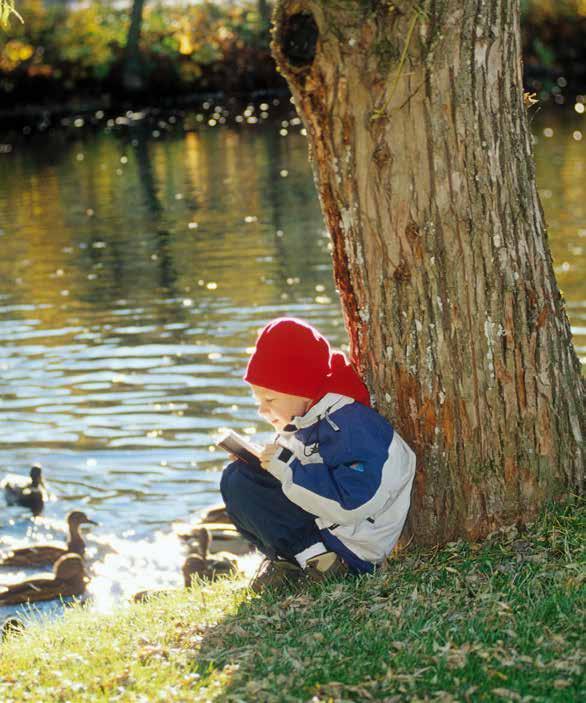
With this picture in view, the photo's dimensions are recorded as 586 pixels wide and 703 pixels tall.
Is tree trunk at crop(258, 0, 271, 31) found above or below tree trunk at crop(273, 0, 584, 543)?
above

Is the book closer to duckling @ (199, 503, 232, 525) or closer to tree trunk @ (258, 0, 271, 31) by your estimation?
duckling @ (199, 503, 232, 525)

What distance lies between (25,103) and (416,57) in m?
35.4

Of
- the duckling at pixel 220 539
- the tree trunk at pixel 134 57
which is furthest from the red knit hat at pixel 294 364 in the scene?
the tree trunk at pixel 134 57

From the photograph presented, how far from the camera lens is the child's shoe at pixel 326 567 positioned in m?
5.27

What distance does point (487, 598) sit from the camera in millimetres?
4727

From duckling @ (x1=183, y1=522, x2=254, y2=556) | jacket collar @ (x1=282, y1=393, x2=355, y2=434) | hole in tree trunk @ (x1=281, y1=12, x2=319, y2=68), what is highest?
hole in tree trunk @ (x1=281, y1=12, x2=319, y2=68)

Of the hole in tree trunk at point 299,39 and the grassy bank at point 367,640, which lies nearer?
the grassy bank at point 367,640

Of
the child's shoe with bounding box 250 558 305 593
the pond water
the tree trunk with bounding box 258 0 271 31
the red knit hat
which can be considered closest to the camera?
the red knit hat

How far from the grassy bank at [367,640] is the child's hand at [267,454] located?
22.5 inches

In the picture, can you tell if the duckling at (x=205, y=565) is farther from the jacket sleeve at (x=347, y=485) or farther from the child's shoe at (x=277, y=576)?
the jacket sleeve at (x=347, y=485)

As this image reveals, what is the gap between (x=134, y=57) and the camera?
127 ft

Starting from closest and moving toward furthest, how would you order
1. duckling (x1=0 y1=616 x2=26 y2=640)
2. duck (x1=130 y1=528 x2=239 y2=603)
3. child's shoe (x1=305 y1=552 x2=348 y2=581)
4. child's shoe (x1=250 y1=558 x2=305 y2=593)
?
child's shoe (x1=305 y1=552 x2=348 y2=581)
child's shoe (x1=250 y1=558 x2=305 y2=593)
duckling (x1=0 y1=616 x2=26 y2=640)
duck (x1=130 y1=528 x2=239 y2=603)

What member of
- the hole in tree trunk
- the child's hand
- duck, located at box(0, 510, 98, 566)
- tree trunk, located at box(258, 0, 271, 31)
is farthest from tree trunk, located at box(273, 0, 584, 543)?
tree trunk, located at box(258, 0, 271, 31)

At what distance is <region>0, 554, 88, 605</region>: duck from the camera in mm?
7387
